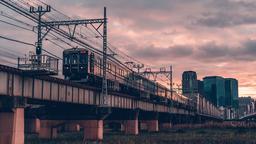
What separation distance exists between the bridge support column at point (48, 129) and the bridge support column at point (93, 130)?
7.70 metres

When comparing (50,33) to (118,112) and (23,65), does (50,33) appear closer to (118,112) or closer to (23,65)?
(23,65)

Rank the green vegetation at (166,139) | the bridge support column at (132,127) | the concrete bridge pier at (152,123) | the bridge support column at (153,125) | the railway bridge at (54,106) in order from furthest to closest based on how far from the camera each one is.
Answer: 1. the bridge support column at (153,125)
2. the concrete bridge pier at (152,123)
3. the bridge support column at (132,127)
4. the green vegetation at (166,139)
5. the railway bridge at (54,106)

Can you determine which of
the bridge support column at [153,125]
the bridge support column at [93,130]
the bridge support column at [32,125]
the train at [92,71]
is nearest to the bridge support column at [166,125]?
the bridge support column at [153,125]

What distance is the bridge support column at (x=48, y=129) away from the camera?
210ft

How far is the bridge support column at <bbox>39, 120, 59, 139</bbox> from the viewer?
6406 cm

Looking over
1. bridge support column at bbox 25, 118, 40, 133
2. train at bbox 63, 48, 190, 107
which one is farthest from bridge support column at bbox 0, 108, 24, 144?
bridge support column at bbox 25, 118, 40, 133

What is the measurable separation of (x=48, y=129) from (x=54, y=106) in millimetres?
11659

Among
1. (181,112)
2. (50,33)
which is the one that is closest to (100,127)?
(50,33)

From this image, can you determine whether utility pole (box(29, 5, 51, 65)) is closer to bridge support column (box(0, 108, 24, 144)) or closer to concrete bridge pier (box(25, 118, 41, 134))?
bridge support column (box(0, 108, 24, 144))

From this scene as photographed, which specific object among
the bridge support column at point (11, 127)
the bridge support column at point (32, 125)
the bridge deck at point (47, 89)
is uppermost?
the bridge deck at point (47, 89)

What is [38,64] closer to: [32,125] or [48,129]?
[48,129]

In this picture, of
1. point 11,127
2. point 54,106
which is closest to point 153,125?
point 54,106

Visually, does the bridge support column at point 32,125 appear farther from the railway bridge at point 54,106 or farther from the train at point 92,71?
the train at point 92,71

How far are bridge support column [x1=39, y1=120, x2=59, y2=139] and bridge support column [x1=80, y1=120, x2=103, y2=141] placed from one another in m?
7.70
